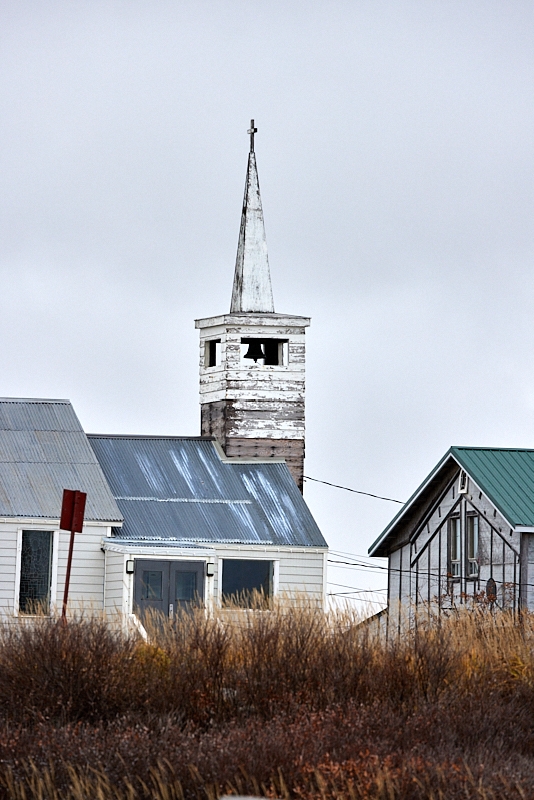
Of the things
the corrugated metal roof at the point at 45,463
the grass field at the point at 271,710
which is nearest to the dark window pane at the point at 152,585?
the corrugated metal roof at the point at 45,463

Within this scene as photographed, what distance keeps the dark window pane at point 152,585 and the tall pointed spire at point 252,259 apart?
8.47 metres

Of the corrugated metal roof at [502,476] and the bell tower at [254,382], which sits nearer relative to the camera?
the corrugated metal roof at [502,476]

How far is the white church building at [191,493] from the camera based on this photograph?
29000mm

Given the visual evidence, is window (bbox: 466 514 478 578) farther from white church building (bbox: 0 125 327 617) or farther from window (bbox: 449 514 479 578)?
white church building (bbox: 0 125 327 617)

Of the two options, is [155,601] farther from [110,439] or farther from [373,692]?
[373,692]

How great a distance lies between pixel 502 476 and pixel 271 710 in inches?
608

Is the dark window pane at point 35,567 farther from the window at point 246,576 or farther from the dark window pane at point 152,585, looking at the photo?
the window at point 246,576

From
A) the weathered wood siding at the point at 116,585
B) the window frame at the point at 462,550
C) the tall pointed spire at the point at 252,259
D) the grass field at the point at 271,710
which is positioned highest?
the tall pointed spire at the point at 252,259

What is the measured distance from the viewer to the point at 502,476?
33.4m

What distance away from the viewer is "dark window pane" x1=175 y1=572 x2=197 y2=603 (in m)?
29.2

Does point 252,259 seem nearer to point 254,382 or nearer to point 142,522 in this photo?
point 254,382

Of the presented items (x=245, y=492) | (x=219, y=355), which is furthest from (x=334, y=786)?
(x=219, y=355)

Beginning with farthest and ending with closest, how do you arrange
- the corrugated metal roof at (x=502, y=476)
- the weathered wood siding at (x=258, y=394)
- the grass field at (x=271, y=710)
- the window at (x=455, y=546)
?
the window at (x=455, y=546), the weathered wood siding at (x=258, y=394), the corrugated metal roof at (x=502, y=476), the grass field at (x=271, y=710)

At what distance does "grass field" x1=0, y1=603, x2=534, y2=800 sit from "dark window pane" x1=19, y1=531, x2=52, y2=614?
7.42 m
